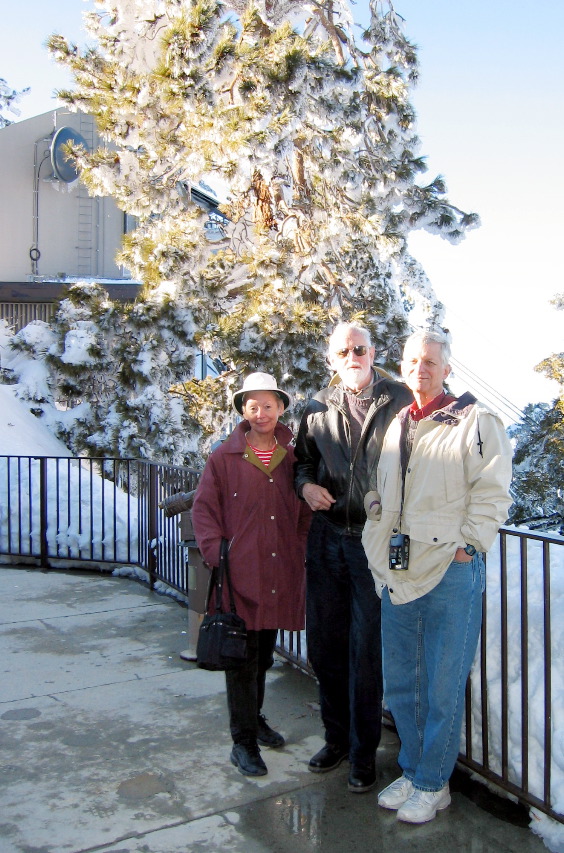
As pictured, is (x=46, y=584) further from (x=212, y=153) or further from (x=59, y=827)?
(x=212, y=153)

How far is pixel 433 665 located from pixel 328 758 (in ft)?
2.90

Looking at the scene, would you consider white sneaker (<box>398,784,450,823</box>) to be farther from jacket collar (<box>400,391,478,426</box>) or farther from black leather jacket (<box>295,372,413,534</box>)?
jacket collar (<box>400,391,478,426</box>)

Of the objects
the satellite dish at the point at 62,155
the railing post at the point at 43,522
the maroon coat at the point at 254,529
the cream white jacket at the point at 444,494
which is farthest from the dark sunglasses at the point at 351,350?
the satellite dish at the point at 62,155

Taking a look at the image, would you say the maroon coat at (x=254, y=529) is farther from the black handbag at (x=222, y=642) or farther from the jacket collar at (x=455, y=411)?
the jacket collar at (x=455, y=411)

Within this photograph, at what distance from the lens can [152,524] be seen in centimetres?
752

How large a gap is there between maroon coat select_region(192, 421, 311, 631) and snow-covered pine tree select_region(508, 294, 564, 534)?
1206cm

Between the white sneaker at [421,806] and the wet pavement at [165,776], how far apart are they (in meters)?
0.04

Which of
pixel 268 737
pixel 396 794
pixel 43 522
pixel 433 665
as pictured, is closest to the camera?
pixel 433 665

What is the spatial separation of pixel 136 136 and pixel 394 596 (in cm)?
1036

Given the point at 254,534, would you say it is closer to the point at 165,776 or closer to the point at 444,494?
the point at 444,494

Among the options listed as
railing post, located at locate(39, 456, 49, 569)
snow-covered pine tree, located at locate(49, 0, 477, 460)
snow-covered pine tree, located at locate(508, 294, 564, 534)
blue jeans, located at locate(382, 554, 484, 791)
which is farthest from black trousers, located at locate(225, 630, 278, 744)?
snow-covered pine tree, located at locate(508, 294, 564, 534)

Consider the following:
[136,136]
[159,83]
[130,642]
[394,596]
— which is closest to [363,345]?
[394,596]

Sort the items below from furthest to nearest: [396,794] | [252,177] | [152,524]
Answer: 1. [252,177]
2. [152,524]
3. [396,794]

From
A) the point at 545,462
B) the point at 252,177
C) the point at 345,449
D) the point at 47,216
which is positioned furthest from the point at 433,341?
the point at 47,216
